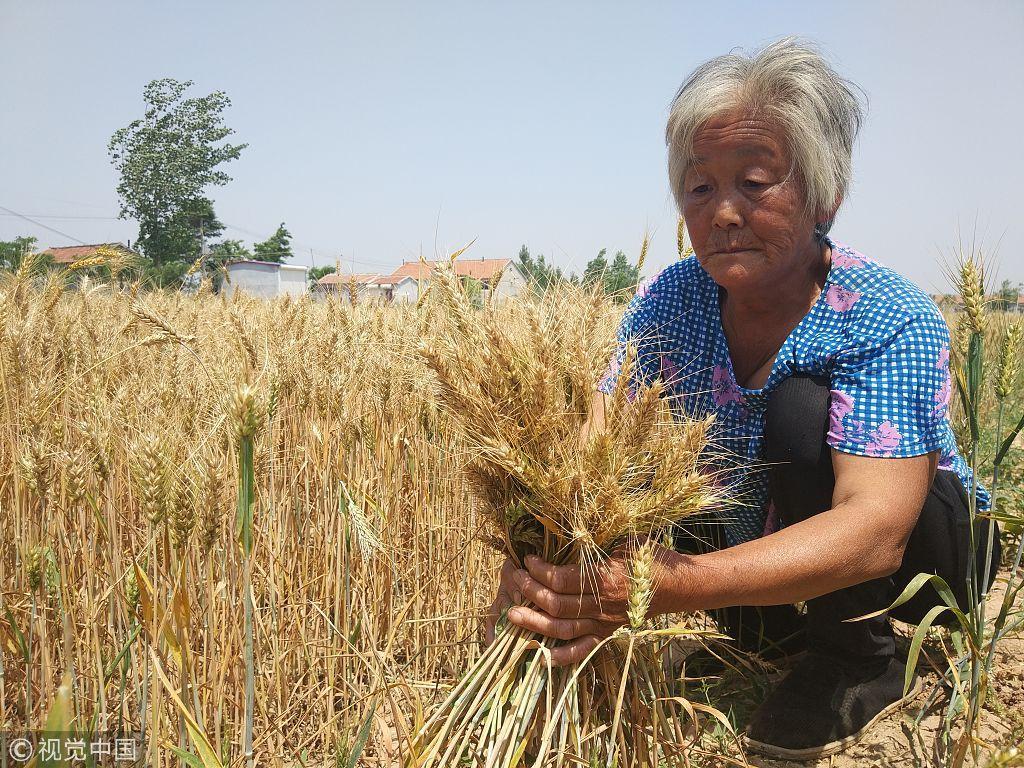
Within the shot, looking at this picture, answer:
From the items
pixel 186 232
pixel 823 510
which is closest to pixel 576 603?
pixel 823 510

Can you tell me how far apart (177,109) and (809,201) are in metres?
38.4

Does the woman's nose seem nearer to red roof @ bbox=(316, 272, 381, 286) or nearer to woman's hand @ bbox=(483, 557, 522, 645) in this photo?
woman's hand @ bbox=(483, 557, 522, 645)

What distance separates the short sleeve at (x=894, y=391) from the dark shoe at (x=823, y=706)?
62cm

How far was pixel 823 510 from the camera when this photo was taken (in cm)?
148

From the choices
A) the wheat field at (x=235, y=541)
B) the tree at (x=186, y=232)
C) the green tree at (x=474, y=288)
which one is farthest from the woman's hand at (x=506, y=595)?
the tree at (x=186, y=232)

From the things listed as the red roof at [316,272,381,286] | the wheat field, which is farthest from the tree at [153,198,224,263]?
the wheat field

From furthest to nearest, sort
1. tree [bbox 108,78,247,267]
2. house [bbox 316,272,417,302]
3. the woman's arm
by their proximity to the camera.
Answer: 1. tree [bbox 108,78,247,267]
2. house [bbox 316,272,417,302]
3. the woman's arm

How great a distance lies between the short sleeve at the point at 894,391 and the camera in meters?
1.33

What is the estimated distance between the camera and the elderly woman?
1164 mm

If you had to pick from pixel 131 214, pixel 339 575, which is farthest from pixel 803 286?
pixel 131 214

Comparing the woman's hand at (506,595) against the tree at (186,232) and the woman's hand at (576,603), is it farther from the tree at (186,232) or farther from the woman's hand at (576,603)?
the tree at (186,232)

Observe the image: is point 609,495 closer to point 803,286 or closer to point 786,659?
point 803,286

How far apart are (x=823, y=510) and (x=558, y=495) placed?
74 centimetres

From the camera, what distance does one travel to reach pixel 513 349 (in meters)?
1.05
